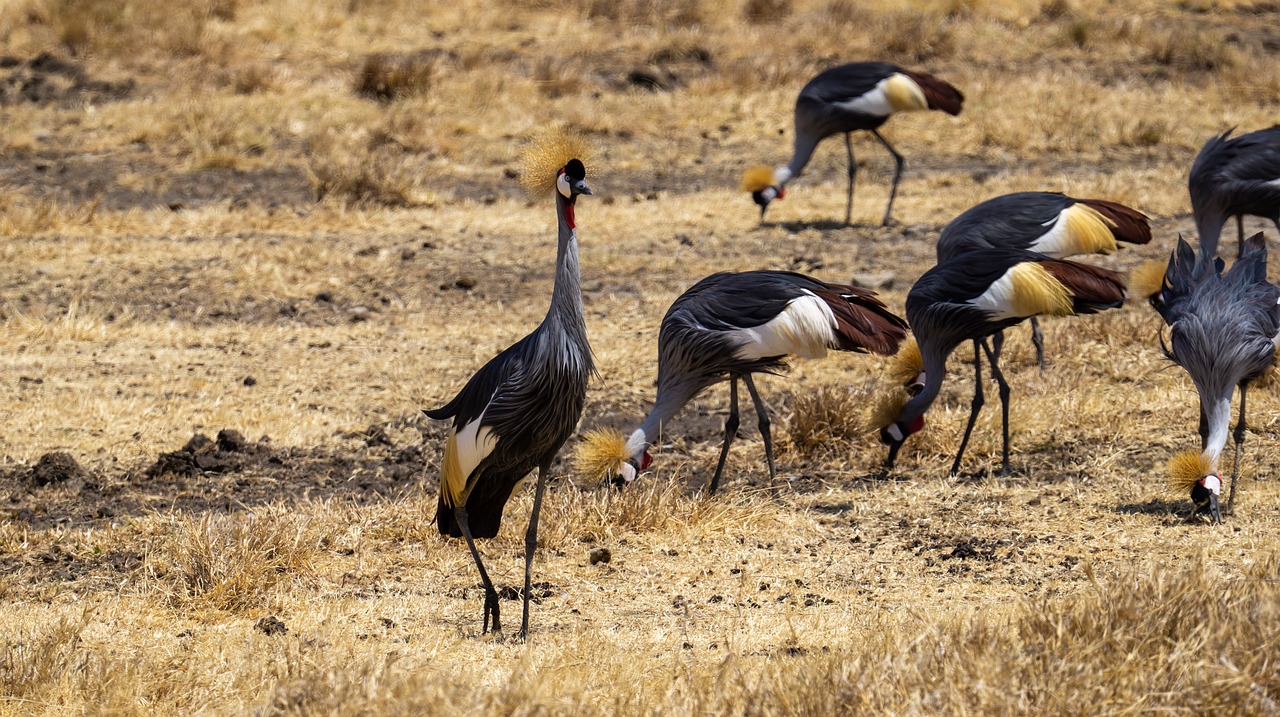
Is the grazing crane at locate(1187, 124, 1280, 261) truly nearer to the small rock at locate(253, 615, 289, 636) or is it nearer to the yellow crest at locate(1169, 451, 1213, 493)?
the yellow crest at locate(1169, 451, 1213, 493)

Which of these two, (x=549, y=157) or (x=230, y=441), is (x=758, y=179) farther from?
(x=549, y=157)

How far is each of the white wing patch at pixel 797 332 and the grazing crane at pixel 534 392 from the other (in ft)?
6.22

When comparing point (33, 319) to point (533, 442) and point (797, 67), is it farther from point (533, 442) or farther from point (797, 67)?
point (797, 67)

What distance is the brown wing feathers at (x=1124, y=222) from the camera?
303 inches

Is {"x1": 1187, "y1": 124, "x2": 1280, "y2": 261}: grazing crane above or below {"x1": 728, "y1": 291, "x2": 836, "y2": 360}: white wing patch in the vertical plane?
above

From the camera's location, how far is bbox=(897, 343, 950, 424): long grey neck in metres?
6.81

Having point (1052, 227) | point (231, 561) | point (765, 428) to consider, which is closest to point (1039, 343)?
point (1052, 227)

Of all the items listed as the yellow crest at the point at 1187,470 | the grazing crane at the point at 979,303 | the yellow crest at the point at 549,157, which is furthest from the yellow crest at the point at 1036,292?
the yellow crest at the point at 549,157

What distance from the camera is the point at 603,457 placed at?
6.48 meters

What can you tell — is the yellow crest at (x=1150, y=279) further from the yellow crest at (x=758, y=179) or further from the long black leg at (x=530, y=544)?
the yellow crest at (x=758, y=179)

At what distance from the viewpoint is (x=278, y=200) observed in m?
12.0

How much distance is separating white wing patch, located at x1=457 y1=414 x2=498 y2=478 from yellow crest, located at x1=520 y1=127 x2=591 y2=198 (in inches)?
33.3

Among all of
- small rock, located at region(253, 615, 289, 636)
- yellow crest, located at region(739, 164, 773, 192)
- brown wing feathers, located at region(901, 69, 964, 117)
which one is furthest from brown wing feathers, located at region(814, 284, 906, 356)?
brown wing feathers, located at region(901, 69, 964, 117)

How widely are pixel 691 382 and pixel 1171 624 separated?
127 inches
